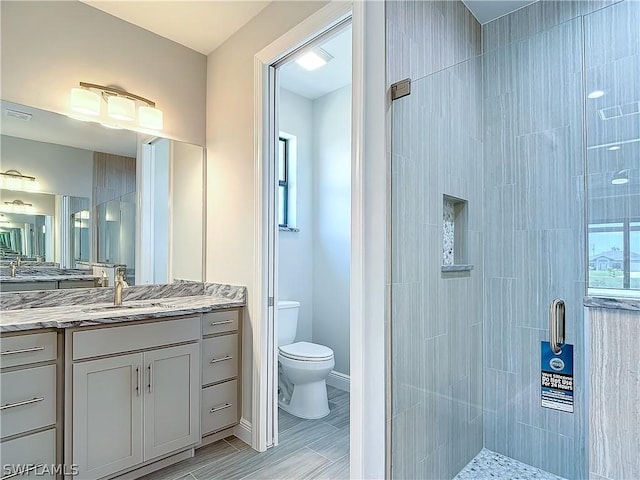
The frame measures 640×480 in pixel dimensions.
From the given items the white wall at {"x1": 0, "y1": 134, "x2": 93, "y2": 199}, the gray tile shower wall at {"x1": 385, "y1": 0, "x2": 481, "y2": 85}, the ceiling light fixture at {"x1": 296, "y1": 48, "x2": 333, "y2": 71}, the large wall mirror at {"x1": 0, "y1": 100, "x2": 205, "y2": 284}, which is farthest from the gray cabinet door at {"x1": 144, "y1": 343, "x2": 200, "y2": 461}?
the ceiling light fixture at {"x1": 296, "y1": 48, "x2": 333, "y2": 71}

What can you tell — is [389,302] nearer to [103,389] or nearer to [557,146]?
[557,146]

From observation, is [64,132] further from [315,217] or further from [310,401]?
[310,401]

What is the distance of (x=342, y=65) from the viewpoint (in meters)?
2.92

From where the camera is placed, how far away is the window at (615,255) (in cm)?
146

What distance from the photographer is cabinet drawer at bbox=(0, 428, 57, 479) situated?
153 centimetres

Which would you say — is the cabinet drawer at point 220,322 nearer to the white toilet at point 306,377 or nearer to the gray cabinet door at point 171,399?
the gray cabinet door at point 171,399

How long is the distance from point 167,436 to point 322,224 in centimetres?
204

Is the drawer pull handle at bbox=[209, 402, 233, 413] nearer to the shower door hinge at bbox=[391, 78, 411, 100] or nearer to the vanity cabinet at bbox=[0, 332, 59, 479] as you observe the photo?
the vanity cabinet at bbox=[0, 332, 59, 479]

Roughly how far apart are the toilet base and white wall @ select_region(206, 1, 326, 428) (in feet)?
1.59

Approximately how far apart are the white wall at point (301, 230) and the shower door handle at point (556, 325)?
2.03 m

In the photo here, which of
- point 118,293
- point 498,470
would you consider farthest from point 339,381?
point 118,293

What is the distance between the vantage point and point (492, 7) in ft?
7.03

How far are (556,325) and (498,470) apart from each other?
30.8 inches

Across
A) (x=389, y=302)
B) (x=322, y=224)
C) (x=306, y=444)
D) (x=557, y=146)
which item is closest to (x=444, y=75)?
(x=557, y=146)
